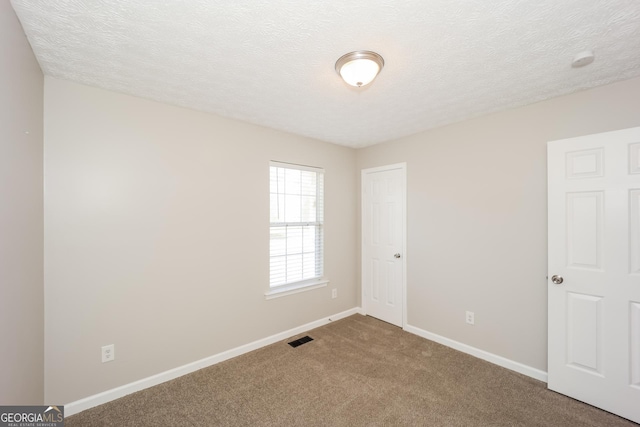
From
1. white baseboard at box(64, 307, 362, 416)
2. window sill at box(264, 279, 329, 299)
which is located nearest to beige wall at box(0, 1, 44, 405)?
white baseboard at box(64, 307, 362, 416)

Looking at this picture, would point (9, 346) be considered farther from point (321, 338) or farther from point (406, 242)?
point (406, 242)

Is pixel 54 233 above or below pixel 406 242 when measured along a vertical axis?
above

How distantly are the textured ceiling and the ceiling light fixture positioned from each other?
1.9 inches

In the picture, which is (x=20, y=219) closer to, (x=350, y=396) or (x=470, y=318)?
(x=350, y=396)

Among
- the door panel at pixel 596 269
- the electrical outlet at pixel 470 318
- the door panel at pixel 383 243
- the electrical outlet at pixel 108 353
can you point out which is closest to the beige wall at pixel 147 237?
the electrical outlet at pixel 108 353

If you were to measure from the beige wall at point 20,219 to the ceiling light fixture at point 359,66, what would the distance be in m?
1.67

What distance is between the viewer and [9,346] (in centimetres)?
131

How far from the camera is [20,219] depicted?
57.8 inches

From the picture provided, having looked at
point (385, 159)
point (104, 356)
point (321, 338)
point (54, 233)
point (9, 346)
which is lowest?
point (321, 338)

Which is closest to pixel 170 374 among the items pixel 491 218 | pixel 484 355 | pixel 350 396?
pixel 350 396

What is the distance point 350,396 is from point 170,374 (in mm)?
1638

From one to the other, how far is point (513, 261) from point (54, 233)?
3.92 metres

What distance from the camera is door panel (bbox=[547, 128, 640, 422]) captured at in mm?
1934

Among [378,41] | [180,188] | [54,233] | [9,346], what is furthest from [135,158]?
[378,41]
